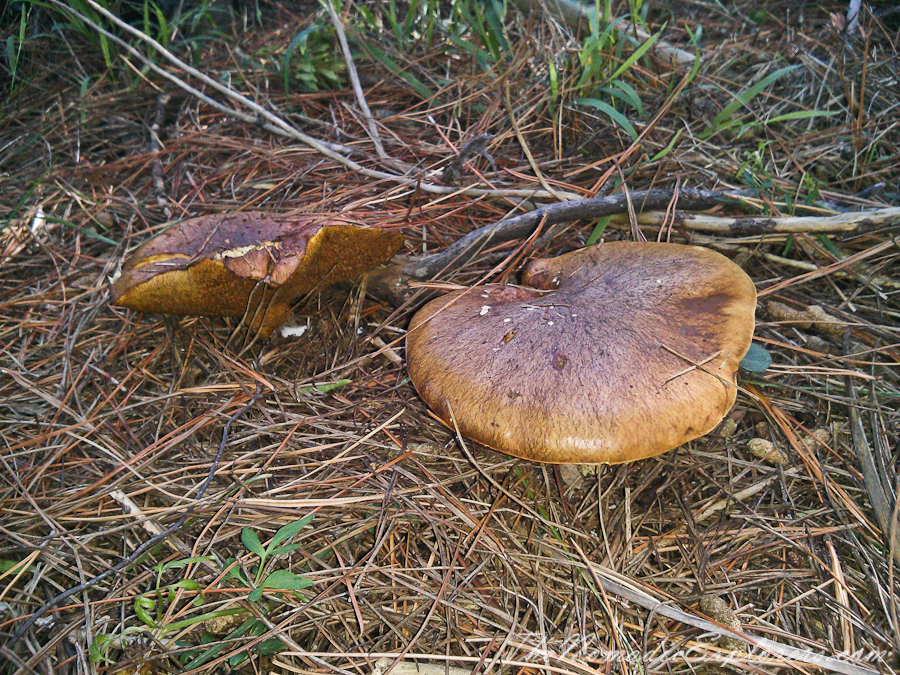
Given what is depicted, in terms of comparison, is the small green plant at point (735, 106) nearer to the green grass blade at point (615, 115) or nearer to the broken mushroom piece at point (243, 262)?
the green grass blade at point (615, 115)

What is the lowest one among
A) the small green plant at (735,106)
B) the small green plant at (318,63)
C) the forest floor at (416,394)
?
the forest floor at (416,394)

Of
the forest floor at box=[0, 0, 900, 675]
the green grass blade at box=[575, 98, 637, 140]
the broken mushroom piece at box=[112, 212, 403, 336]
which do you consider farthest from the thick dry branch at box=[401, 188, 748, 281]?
the green grass blade at box=[575, 98, 637, 140]

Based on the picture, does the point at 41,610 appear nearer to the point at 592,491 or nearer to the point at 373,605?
the point at 373,605

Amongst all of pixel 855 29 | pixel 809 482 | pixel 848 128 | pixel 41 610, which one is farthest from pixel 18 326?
pixel 855 29

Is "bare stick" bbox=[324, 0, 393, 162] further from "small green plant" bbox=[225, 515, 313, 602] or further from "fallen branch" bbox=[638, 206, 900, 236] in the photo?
"small green plant" bbox=[225, 515, 313, 602]

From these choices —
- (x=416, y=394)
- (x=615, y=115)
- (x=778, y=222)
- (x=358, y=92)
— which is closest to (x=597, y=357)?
(x=416, y=394)

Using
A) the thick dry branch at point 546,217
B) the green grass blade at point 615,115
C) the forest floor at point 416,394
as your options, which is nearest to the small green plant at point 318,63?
the forest floor at point 416,394

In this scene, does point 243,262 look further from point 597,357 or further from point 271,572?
point 597,357
